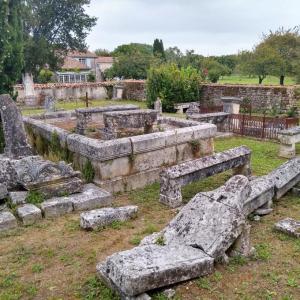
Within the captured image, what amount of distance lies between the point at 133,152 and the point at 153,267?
4032 millimetres

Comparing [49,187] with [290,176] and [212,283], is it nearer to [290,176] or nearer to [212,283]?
[212,283]

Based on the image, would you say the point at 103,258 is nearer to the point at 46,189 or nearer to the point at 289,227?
the point at 46,189

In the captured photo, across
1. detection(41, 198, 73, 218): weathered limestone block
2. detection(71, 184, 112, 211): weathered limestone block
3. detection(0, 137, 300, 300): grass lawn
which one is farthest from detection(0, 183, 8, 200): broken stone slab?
detection(71, 184, 112, 211): weathered limestone block

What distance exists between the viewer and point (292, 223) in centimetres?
532

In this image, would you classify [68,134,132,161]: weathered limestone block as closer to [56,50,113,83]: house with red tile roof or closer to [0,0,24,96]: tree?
[0,0,24,96]: tree

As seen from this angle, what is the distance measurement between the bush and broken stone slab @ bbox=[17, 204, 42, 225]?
16064 mm

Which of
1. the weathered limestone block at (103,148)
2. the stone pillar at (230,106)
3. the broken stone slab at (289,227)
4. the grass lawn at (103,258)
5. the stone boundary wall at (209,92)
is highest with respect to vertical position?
the stone boundary wall at (209,92)

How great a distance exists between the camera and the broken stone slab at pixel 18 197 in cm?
611

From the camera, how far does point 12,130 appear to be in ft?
25.2

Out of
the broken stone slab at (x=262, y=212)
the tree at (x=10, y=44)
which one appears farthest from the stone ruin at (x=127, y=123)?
the tree at (x=10, y=44)

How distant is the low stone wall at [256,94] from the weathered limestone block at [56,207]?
1580 centimetres

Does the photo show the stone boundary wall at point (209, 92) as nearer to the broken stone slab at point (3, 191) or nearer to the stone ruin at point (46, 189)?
the stone ruin at point (46, 189)

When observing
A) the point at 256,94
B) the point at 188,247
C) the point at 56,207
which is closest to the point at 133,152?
the point at 56,207

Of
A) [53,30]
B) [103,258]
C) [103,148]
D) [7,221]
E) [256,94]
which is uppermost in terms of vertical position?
[53,30]
